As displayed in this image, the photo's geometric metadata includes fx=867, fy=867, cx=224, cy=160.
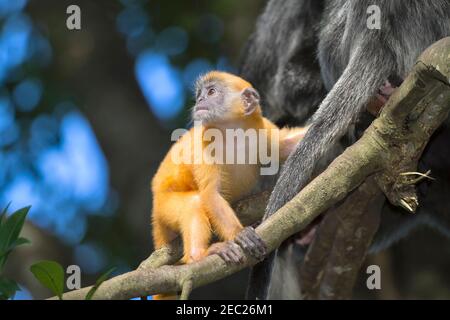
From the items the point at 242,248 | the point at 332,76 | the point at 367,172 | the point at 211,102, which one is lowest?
the point at 242,248

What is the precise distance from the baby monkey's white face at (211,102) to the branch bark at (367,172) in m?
0.81

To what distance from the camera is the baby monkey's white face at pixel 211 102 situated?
14.5ft

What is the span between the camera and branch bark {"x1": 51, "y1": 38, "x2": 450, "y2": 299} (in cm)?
337

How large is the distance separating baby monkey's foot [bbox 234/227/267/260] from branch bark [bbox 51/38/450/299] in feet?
0.08

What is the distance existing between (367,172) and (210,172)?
0.80 meters

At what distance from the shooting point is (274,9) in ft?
22.6

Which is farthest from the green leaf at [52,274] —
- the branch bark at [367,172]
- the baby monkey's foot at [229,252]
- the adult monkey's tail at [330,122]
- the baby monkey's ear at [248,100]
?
the baby monkey's ear at [248,100]

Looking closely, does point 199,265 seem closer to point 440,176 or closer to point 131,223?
point 440,176

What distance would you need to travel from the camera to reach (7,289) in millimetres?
3371

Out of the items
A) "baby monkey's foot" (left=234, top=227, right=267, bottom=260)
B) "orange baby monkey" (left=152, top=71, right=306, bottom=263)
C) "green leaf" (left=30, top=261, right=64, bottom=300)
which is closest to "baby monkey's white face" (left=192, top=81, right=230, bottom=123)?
"orange baby monkey" (left=152, top=71, right=306, bottom=263)

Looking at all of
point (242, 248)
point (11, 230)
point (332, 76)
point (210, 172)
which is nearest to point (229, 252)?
point (242, 248)

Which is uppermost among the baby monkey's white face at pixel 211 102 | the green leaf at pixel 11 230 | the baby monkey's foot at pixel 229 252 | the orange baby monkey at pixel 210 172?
the baby monkey's white face at pixel 211 102

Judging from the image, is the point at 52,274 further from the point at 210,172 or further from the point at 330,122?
the point at 330,122

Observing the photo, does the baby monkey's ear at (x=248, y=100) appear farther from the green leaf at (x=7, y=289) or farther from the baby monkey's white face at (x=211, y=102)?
the green leaf at (x=7, y=289)
